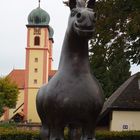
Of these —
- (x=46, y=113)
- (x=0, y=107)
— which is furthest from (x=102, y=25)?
(x=0, y=107)

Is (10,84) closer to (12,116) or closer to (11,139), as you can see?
(12,116)

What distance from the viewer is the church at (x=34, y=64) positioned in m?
91.8

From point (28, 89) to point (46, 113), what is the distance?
86614mm

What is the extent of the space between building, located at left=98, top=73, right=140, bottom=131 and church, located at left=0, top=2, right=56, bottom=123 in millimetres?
55203

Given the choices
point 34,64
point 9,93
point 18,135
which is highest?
point 34,64

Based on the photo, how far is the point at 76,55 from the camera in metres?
6.79

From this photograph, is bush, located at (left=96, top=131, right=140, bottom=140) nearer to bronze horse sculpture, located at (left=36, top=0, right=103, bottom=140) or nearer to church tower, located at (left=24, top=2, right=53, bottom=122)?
bronze horse sculpture, located at (left=36, top=0, right=103, bottom=140)

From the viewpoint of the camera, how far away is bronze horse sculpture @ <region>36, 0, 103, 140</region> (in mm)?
6578

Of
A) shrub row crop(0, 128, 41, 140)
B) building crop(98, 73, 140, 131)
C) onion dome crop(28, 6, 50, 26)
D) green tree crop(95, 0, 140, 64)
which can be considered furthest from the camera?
onion dome crop(28, 6, 50, 26)

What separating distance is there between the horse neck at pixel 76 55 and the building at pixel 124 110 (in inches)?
992

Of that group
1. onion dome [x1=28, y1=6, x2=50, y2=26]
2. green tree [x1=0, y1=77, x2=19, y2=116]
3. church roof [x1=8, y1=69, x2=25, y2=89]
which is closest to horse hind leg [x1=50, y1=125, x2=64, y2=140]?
green tree [x1=0, y1=77, x2=19, y2=116]

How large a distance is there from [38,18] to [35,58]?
27.6 feet

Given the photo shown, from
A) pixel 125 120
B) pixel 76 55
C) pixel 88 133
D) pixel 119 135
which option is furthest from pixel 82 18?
pixel 125 120

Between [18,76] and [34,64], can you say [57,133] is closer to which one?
[34,64]
